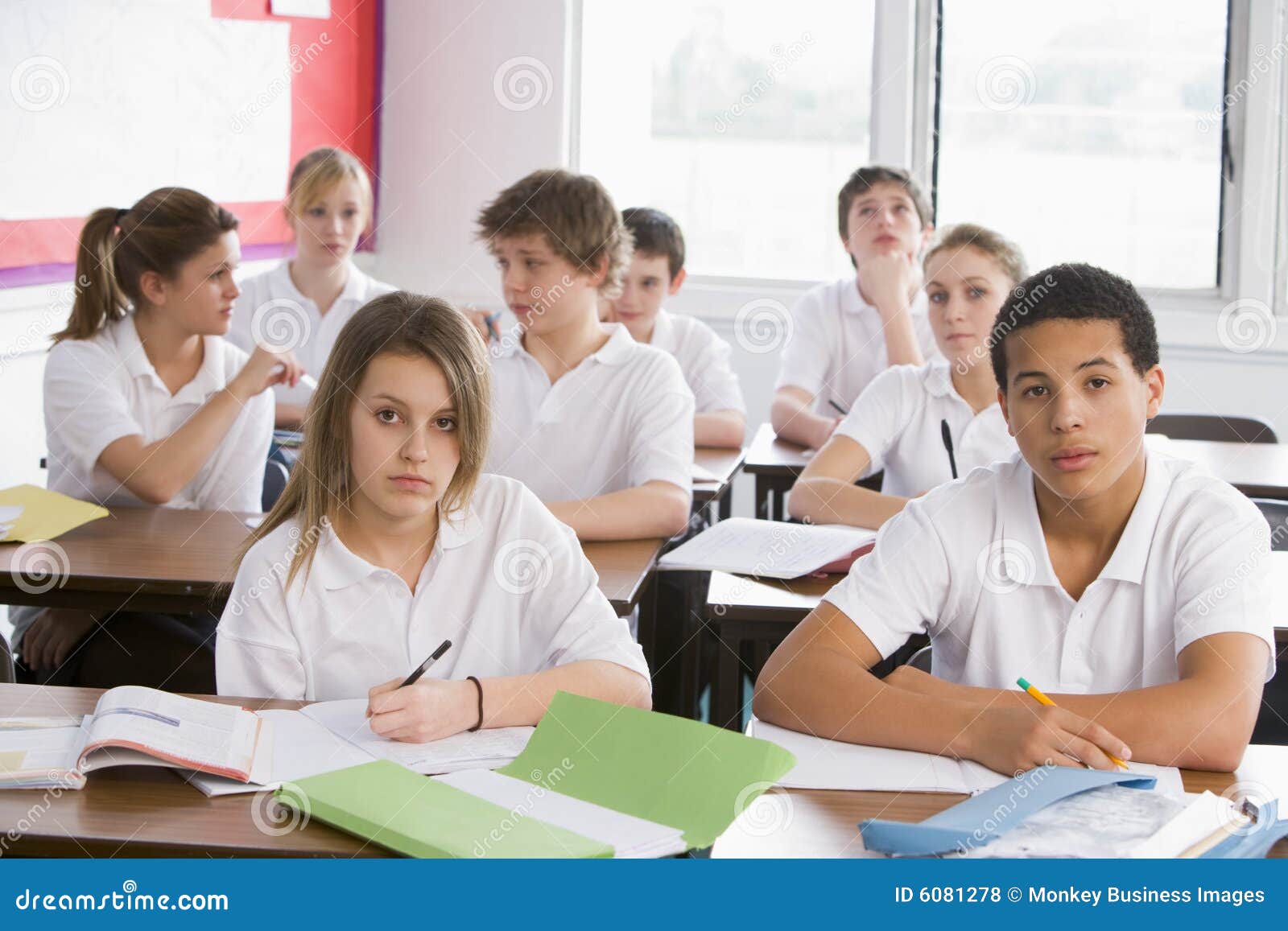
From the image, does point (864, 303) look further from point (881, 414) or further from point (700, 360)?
point (881, 414)

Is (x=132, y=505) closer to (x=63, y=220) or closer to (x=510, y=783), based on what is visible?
(x=63, y=220)

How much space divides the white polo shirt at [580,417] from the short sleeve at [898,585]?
1.25 m

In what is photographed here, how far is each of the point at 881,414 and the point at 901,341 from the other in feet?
3.77

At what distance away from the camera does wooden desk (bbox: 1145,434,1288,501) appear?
3211mm

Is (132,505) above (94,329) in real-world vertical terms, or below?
below

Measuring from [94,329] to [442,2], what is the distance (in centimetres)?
303

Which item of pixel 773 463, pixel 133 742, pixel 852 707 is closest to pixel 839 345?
pixel 773 463

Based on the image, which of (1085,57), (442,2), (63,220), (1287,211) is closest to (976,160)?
(1085,57)

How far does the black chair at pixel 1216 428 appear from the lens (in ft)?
12.6

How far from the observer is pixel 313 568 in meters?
1.84

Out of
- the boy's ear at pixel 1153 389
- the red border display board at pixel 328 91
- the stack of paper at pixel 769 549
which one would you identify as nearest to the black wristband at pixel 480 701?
the stack of paper at pixel 769 549

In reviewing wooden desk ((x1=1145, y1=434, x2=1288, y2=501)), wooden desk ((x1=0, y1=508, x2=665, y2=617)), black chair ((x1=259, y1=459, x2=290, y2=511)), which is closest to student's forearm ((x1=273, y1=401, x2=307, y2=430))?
black chair ((x1=259, y1=459, x2=290, y2=511))

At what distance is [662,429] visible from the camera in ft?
9.85

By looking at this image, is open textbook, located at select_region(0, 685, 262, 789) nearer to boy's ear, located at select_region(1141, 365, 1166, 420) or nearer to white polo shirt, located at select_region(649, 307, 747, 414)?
boy's ear, located at select_region(1141, 365, 1166, 420)
